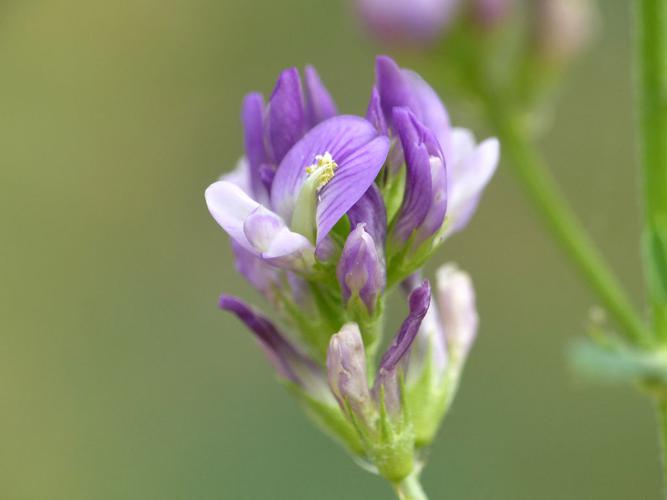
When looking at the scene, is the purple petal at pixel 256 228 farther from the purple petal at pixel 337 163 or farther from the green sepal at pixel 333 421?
the green sepal at pixel 333 421

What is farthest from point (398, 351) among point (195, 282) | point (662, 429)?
point (195, 282)

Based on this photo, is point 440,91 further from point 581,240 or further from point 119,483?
point 119,483

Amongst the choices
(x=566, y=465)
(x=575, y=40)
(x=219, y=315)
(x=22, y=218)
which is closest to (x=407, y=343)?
(x=575, y=40)

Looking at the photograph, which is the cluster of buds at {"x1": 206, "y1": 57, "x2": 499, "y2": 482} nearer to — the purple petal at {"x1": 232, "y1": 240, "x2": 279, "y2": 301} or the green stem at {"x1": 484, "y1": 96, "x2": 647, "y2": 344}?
the purple petal at {"x1": 232, "y1": 240, "x2": 279, "y2": 301}

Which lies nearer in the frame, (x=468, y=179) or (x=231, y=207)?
(x=231, y=207)

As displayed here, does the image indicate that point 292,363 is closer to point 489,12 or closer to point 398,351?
point 398,351
